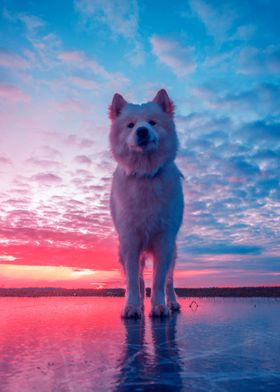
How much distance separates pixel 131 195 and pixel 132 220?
13.9 inches

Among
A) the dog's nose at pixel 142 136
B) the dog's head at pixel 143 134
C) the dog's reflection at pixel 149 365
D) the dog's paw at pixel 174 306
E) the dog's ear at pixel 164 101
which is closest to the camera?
the dog's reflection at pixel 149 365

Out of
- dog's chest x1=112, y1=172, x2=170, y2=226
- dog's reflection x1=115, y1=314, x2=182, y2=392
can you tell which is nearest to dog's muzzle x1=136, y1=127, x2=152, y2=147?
dog's chest x1=112, y1=172, x2=170, y2=226

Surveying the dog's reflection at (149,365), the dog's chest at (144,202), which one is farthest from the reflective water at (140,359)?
the dog's chest at (144,202)

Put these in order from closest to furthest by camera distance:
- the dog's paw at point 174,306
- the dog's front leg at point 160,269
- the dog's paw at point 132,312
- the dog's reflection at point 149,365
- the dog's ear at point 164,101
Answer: the dog's reflection at point 149,365 → the dog's paw at point 132,312 → the dog's front leg at point 160,269 → the dog's ear at point 164,101 → the dog's paw at point 174,306

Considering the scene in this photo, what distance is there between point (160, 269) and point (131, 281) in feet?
1.53

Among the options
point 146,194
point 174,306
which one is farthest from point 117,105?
point 174,306

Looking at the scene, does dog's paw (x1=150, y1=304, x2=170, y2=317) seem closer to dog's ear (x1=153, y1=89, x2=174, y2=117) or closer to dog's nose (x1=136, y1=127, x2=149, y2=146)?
dog's nose (x1=136, y1=127, x2=149, y2=146)

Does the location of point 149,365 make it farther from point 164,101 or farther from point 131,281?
point 164,101

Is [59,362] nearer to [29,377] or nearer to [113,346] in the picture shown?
[29,377]

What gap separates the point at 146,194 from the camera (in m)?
5.61

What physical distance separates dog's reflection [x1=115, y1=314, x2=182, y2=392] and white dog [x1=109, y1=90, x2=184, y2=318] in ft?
7.38

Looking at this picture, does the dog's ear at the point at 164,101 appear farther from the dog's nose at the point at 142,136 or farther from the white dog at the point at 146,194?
the dog's nose at the point at 142,136

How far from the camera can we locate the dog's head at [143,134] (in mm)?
5551

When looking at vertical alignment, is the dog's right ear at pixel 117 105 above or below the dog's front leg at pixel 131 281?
above
